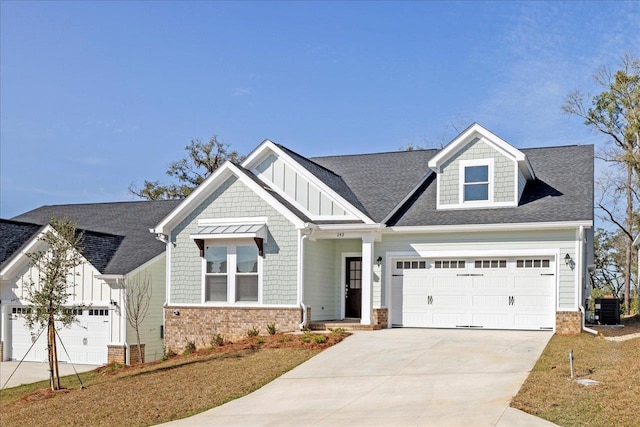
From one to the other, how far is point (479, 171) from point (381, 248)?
3960 mm

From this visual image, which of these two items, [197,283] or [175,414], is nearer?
[175,414]

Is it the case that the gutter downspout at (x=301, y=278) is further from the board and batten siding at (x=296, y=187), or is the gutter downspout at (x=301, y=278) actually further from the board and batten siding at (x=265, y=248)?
Result: the board and batten siding at (x=296, y=187)

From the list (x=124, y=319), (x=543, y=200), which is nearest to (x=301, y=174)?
(x=543, y=200)

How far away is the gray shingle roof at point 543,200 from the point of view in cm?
2075

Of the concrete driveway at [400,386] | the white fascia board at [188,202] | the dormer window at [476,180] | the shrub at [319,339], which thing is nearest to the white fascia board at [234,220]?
the white fascia board at [188,202]

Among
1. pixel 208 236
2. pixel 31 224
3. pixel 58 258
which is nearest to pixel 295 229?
pixel 208 236

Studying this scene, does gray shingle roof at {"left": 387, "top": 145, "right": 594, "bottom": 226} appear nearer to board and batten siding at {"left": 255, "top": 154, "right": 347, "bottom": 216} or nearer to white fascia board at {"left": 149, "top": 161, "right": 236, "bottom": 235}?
board and batten siding at {"left": 255, "top": 154, "right": 347, "bottom": 216}

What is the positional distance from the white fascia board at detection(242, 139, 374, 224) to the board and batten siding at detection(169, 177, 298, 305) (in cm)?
122

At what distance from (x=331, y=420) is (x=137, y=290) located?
14558mm

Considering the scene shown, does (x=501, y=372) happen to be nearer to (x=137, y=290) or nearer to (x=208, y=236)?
(x=208, y=236)

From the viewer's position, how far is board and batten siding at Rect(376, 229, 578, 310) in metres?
19.9

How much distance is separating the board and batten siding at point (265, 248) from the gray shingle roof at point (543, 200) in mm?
3554

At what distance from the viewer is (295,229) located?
21.3 metres

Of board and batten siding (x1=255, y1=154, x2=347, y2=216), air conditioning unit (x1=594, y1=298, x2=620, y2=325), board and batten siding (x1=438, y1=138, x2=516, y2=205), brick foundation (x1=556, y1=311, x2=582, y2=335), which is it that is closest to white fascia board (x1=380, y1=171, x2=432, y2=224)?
board and batten siding (x1=438, y1=138, x2=516, y2=205)
